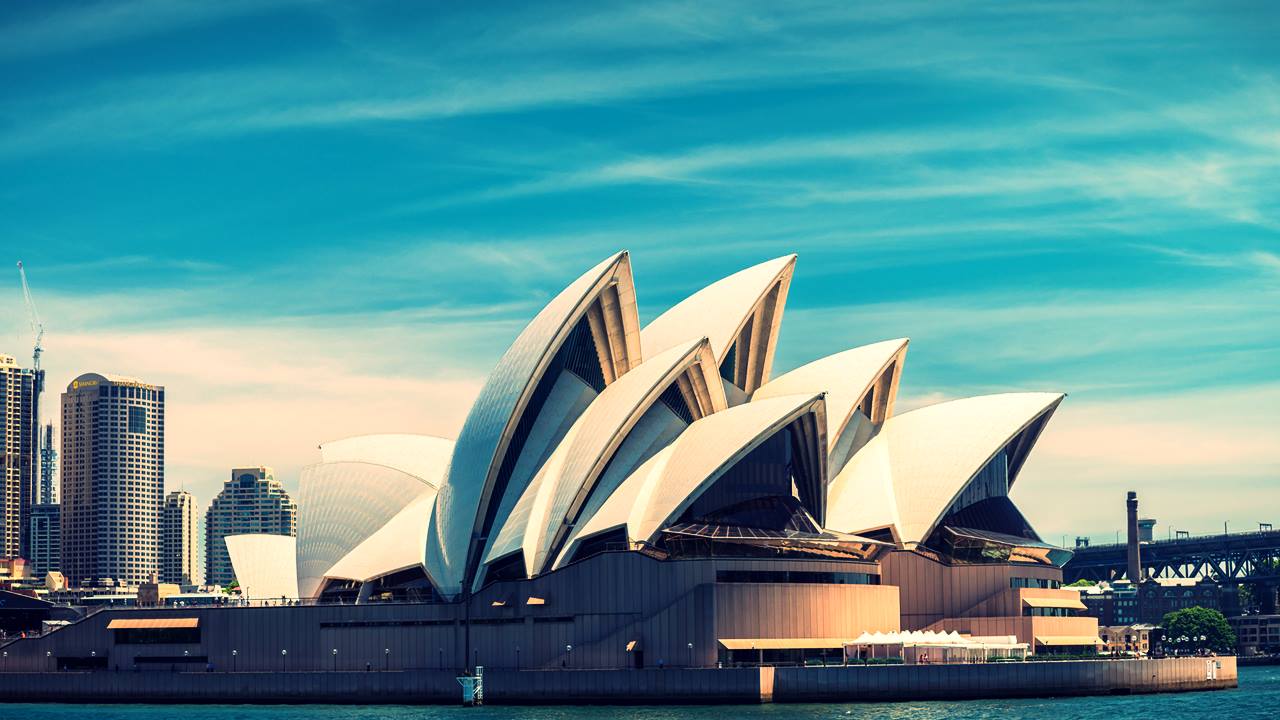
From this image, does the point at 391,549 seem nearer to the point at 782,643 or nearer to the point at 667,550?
the point at 667,550

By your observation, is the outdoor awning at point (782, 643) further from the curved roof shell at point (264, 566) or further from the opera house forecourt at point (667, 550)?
the curved roof shell at point (264, 566)

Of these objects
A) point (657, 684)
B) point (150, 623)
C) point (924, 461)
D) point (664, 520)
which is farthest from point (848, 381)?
point (150, 623)

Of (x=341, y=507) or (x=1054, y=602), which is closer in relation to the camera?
(x=1054, y=602)

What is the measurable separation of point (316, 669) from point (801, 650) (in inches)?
1021

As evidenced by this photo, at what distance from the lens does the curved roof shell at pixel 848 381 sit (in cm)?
8944

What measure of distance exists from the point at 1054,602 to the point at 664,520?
27156 mm

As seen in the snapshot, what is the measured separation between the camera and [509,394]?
273 feet

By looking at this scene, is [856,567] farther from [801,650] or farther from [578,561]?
[578,561]

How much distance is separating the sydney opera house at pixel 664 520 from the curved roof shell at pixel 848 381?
0.59ft

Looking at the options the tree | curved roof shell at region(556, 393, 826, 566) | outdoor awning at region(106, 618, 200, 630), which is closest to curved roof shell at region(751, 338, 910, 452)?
curved roof shell at region(556, 393, 826, 566)

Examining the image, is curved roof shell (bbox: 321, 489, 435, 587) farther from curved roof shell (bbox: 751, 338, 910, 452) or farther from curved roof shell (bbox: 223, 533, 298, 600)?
curved roof shell (bbox: 751, 338, 910, 452)

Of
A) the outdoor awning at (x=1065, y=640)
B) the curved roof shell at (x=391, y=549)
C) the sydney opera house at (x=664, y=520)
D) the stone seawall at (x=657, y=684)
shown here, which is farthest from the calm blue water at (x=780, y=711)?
the curved roof shell at (x=391, y=549)

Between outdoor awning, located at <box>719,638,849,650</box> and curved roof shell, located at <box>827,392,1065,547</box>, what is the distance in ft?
32.5

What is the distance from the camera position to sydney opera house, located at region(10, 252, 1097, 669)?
79188mm
